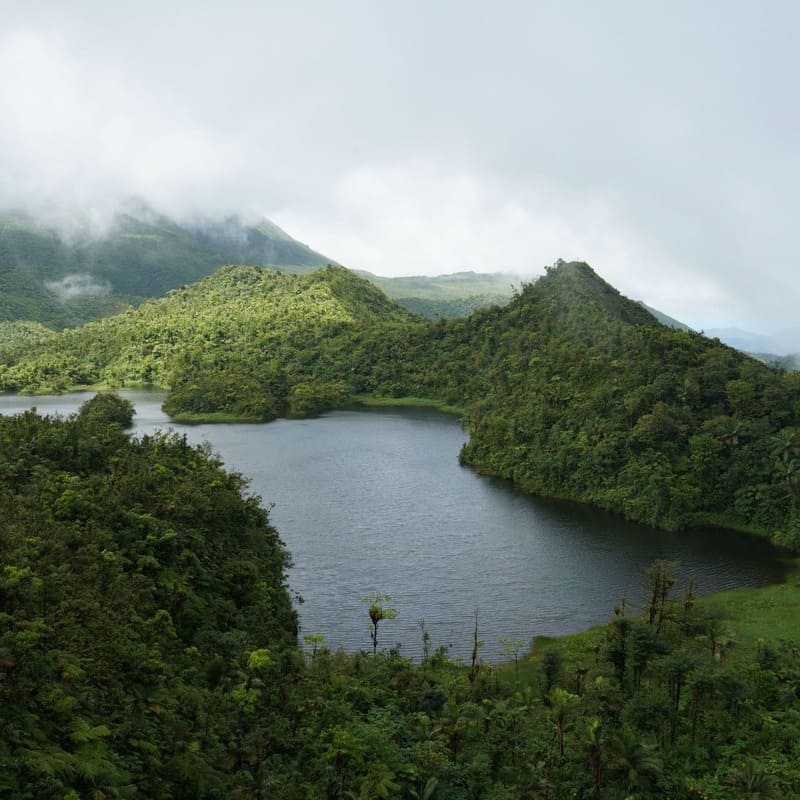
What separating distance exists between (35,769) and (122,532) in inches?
674

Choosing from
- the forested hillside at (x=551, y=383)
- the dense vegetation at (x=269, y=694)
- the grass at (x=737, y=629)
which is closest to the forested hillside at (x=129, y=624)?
the dense vegetation at (x=269, y=694)

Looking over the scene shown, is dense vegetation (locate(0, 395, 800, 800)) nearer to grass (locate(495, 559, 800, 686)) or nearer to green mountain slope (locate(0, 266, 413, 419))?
grass (locate(495, 559, 800, 686))

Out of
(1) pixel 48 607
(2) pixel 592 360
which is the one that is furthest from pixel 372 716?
(2) pixel 592 360

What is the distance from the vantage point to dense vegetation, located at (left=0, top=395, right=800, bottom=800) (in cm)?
1864

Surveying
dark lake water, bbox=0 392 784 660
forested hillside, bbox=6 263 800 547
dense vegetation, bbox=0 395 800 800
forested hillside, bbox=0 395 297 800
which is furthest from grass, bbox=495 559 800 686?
forested hillside, bbox=6 263 800 547

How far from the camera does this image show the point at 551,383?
305 ft

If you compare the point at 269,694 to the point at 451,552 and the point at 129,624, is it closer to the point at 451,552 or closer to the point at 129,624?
the point at 129,624

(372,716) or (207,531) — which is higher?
(207,531)

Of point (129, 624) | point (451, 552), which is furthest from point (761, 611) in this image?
point (129, 624)

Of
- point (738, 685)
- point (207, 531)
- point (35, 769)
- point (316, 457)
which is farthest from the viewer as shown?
point (316, 457)

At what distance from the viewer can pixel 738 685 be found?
86.5 ft

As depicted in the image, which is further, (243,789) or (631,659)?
(631,659)

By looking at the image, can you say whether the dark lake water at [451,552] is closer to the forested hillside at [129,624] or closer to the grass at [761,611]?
the grass at [761,611]

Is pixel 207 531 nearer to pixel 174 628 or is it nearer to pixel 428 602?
pixel 174 628
